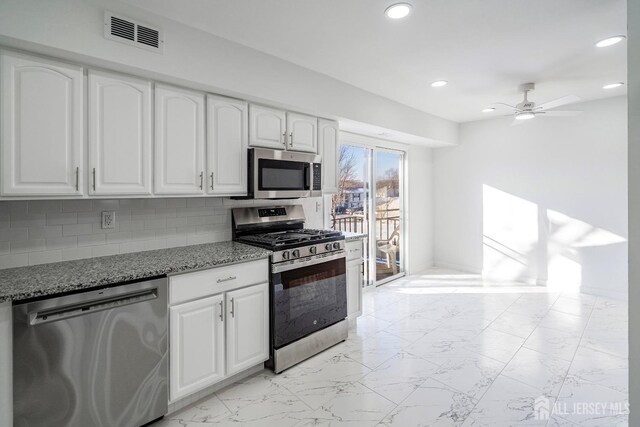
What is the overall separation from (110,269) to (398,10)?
2.43m

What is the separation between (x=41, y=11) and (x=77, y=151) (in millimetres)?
757

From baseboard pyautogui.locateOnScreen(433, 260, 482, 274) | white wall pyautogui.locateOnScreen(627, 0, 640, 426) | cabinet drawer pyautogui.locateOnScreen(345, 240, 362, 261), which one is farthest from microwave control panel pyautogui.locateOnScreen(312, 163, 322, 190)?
baseboard pyautogui.locateOnScreen(433, 260, 482, 274)

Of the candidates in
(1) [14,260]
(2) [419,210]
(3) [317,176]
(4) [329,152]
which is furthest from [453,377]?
(2) [419,210]

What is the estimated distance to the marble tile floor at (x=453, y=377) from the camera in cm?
213

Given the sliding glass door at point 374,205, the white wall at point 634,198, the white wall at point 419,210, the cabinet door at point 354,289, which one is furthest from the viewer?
the white wall at point 419,210

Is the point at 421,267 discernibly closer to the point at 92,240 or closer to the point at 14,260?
the point at 92,240

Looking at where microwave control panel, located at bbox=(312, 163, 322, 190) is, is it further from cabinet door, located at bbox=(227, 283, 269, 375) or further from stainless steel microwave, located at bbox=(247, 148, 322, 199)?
cabinet door, located at bbox=(227, 283, 269, 375)

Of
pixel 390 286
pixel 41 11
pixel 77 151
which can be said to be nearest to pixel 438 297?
pixel 390 286

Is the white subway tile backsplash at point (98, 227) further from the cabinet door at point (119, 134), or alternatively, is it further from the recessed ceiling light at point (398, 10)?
the recessed ceiling light at point (398, 10)

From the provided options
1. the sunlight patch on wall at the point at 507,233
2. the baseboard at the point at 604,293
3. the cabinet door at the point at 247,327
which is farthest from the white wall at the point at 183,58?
the baseboard at the point at 604,293

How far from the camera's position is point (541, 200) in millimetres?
4914

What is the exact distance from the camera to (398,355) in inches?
115

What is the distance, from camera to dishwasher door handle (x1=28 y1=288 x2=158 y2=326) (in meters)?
1.63

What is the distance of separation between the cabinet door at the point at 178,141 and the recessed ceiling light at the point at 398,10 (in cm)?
148
